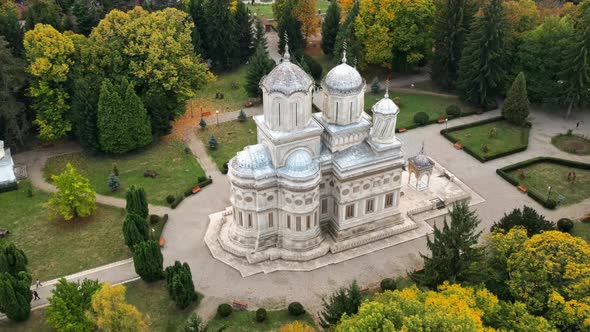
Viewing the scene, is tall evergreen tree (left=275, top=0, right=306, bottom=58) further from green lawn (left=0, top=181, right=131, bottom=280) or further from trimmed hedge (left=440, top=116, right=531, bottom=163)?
green lawn (left=0, top=181, right=131, bottom=280)

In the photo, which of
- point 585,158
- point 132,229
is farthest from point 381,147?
point 585,158

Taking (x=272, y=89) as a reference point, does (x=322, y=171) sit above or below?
below

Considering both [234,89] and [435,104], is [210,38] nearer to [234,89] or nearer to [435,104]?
[234,89]

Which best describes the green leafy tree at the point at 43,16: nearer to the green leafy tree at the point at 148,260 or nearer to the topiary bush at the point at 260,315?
the green leafy tree at the point at 148,260

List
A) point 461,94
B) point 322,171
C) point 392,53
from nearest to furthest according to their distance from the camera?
point 322,171
point 461,94
point 392,53

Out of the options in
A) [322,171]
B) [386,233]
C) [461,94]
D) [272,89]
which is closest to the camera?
[272,89]

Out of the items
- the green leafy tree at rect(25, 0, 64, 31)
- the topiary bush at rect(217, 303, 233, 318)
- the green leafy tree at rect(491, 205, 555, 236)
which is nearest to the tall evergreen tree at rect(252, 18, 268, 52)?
the green leafy tree at rect(25, 0, 64, 31)
